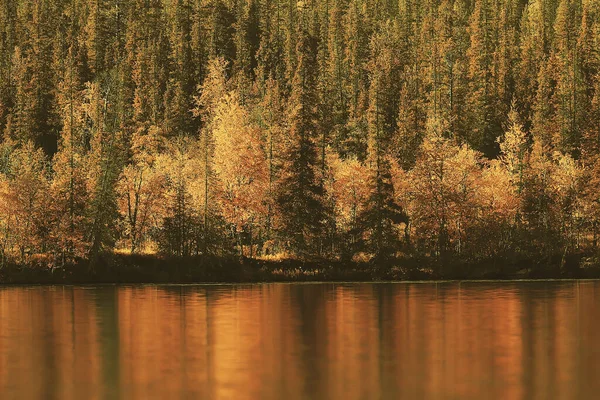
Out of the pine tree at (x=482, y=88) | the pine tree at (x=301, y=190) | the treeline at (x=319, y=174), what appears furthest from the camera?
the pine tree at (x=482, y=88)

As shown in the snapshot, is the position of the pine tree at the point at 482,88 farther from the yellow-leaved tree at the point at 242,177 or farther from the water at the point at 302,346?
the water at the point at 302,346

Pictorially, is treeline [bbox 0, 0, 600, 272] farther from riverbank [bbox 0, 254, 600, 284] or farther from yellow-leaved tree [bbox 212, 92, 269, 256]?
riverbank [bbox 0, 254, 600, 284]

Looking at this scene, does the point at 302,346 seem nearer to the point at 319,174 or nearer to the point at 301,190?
the point at 301,190

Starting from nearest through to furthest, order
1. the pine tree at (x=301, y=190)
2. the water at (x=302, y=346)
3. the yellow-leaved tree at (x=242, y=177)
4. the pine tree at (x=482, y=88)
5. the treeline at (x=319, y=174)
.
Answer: the water at (x=302, y=346) → the treeline at (x=319, y=174) → the pine tree at (x=301, y=190) → the yellow-leaved tree at (x=242, y=177) → the pine tree at (x=482, y=88)

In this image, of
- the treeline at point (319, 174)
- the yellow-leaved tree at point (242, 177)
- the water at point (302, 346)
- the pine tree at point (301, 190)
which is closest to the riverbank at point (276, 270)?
the treeline at point (319, 174)

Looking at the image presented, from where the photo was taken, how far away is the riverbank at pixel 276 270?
79.4m

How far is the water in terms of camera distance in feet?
88.7

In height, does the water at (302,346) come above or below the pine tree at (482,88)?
below

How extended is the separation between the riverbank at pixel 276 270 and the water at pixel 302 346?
13.2 metres

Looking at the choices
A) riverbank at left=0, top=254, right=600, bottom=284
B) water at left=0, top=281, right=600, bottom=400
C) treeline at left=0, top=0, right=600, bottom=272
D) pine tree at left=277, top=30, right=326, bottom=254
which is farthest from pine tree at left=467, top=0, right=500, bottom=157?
water at left=0, top=281, right=600, bottom=400

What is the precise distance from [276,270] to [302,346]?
148 ft

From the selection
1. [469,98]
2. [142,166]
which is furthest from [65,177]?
[469,98]

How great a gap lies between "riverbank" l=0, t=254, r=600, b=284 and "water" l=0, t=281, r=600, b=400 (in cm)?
1322

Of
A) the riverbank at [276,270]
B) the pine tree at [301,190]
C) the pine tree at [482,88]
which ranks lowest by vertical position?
the riverbank at [276,270]
